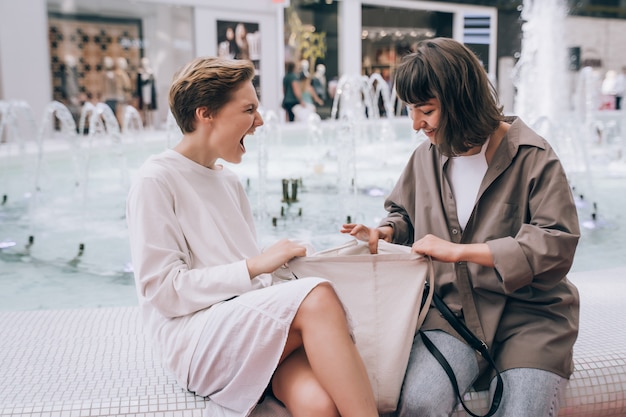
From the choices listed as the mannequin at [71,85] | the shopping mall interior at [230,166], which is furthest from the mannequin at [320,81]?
the mannequin at [71,85]

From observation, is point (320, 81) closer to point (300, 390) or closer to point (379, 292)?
point (379, 292)

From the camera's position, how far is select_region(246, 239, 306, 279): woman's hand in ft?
4.77

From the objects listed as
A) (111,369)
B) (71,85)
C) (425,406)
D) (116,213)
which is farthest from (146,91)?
(425,406)

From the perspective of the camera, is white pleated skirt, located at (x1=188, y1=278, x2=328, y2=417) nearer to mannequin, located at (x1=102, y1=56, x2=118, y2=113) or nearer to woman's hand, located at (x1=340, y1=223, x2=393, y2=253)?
woman's hand, located at (x1=340, y1=223, x2=393, y2=253)

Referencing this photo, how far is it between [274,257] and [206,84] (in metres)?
0.45

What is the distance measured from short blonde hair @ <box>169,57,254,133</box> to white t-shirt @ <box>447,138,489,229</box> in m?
0.57

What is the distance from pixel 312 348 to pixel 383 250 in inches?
15.7

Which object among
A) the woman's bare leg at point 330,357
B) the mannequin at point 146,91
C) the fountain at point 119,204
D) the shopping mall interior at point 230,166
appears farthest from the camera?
the mannequin at point 146,91

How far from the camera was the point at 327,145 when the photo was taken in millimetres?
10289

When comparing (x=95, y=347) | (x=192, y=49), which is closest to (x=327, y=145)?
(x=192, y=49)

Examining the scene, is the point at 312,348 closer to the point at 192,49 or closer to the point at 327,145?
the point at 327,145

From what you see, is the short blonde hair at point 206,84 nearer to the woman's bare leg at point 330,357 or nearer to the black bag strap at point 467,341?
the woman's bare leg at point 330,357

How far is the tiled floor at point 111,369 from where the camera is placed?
1.51m

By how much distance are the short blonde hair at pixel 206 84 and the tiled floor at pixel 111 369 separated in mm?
668
